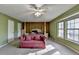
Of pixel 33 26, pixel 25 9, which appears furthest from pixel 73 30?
pixel 33 26

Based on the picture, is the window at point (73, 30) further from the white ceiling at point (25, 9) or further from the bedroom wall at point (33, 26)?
the bedroom wall at point (33, 26)

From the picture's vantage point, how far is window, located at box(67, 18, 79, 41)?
529cm

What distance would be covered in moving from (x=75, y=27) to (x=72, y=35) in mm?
610

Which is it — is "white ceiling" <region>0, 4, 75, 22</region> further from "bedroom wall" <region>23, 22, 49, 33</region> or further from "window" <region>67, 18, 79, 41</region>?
"bedroom wall" <region>23, 22, 49, 33</region>

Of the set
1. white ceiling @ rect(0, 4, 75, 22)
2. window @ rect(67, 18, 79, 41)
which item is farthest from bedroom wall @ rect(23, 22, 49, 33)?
window @ rect(67, 18, 79, 41)

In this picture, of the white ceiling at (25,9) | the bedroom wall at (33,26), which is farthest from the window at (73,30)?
the bedroom wall at (33,26)

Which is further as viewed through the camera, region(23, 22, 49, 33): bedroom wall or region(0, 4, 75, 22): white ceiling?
region(23, 22, 49, 33): bedroom wall

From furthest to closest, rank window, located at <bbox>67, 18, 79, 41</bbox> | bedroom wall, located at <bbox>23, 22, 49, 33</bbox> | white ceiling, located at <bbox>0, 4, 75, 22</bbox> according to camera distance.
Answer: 1. bedroom wall, located at <bbox>23, 22, 49, 33</bbox>
2. window, located at <bbox>67, 18, 79, 41</bbox>
3. white ceiling, located at <bbox>0, 4, 75, 22</bbox>

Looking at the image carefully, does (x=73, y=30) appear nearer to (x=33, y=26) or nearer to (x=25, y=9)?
(x=25, y=9)

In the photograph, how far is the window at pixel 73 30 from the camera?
17.4 feet
